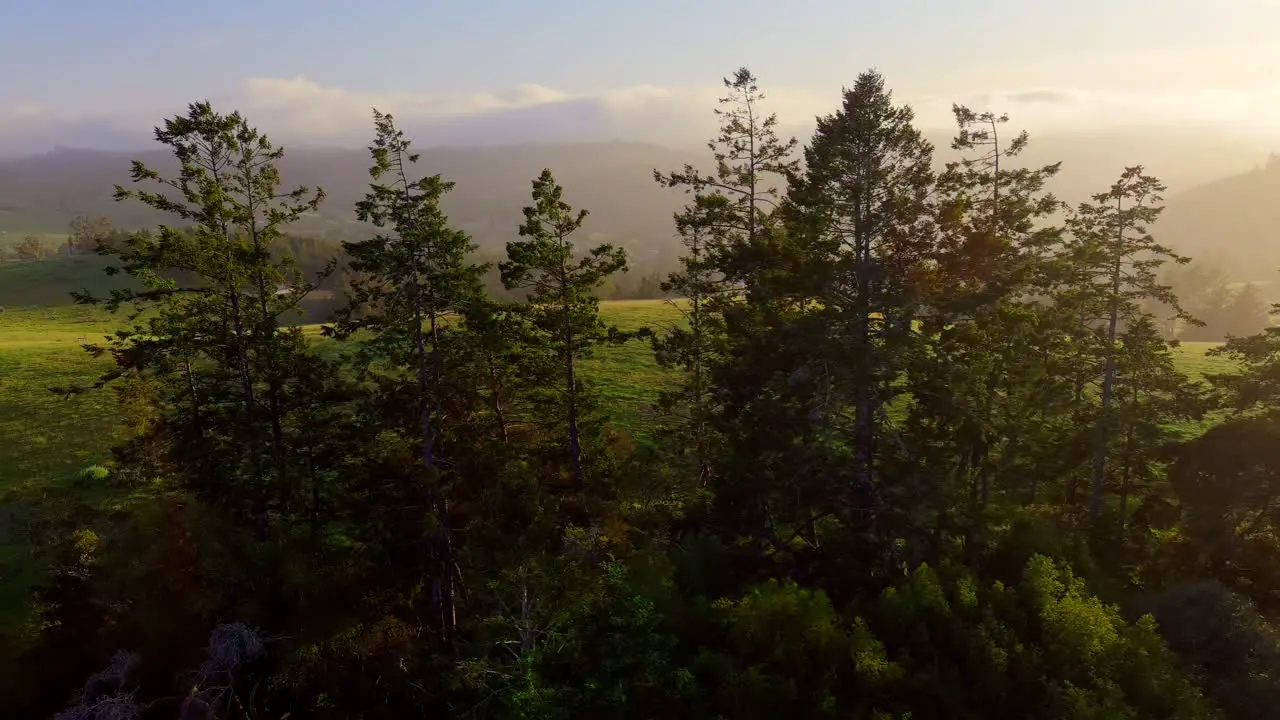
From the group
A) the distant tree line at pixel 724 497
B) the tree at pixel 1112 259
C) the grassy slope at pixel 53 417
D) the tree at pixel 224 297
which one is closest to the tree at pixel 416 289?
the distant tree line at pixel 724 497

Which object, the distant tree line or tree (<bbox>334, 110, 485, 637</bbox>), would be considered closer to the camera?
the distant tree line

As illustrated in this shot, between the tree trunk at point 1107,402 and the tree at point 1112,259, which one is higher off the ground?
the tree at point 1112,259

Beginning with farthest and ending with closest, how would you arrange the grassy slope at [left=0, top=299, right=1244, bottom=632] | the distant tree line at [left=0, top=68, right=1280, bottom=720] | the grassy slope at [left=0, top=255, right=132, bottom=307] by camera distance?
the grassy slope at [left=0, top=255, right=132, bottom=307] → the grassy slope at [left=0, top=299, right=1244, bottom=632] → the distant tree line at [left=0, top=68, right=1280, bottom=720]

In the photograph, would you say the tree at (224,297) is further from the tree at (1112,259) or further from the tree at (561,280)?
the tree at (1112,259)

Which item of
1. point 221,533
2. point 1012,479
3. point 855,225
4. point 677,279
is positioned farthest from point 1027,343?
point 221,533

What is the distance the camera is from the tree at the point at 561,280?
23141 mm

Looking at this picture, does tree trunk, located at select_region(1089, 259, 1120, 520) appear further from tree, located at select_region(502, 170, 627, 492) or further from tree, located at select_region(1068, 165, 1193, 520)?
tree, located at select_region(502, 170, 627, 492)

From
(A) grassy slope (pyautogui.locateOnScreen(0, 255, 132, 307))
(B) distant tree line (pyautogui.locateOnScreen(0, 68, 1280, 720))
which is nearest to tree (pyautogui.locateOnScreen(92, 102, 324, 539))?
(B) distant tree line (pyautogui.locateOnScreen(0, 68, 1280, 720))

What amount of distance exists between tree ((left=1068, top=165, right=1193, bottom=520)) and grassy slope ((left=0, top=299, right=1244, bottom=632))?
1823 cm

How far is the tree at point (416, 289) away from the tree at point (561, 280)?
255cm

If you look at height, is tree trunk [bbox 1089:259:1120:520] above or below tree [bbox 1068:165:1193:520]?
below

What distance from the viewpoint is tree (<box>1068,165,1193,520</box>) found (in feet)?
72.9

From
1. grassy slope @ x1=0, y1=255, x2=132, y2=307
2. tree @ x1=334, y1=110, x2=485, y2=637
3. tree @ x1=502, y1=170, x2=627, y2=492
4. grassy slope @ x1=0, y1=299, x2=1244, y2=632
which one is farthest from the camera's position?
grassy slope @ x1=0, y1=255, x2=132, y2=307

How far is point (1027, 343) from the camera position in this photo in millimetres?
22250
